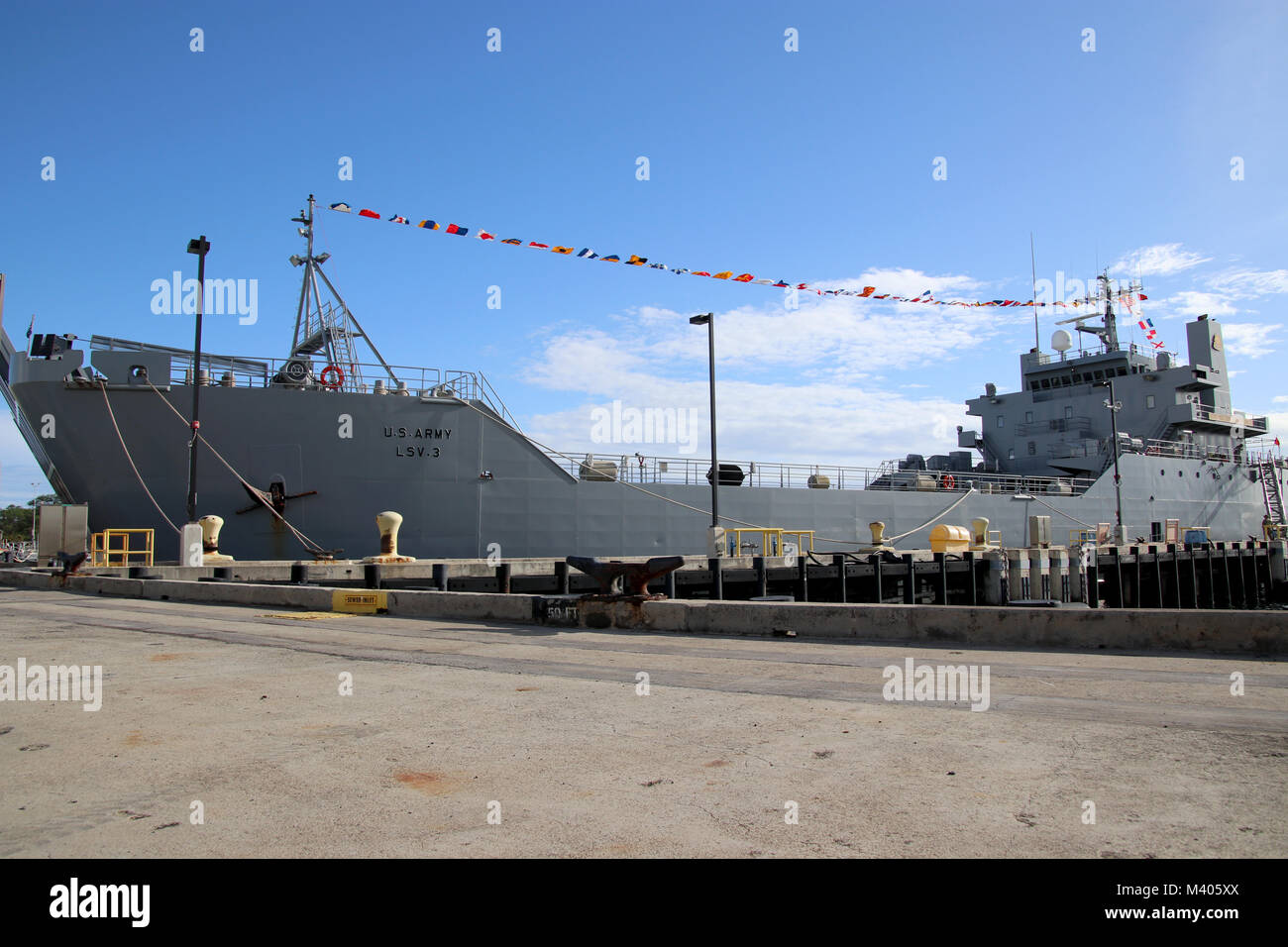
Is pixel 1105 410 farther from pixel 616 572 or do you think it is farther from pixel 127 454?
pixel 127 454

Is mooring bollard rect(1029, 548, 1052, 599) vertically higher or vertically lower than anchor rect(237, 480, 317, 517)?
lower

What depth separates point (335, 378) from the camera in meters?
19.5

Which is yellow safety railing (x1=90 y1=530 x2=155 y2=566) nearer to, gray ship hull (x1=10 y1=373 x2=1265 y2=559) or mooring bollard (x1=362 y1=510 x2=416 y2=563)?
gray ship hull (x1=10 y1=373 x2=1265 y2=559)

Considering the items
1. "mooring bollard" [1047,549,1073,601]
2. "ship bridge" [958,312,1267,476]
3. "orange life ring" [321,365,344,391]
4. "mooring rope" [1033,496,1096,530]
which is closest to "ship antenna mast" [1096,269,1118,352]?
"ship bridge" [958,312,1267,476]

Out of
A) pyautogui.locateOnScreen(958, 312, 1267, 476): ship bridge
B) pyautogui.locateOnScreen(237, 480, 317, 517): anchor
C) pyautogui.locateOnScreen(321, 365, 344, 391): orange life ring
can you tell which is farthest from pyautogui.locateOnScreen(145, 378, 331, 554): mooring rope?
pyautogui.locateOnScreen(958, 312, 1267, 476): ship bridge

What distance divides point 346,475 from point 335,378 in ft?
8.73

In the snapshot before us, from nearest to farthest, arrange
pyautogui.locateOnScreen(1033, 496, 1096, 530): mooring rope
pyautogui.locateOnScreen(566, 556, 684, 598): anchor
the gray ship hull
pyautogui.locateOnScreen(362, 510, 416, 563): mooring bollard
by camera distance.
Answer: pyautogui.locateOnScreen(566, 556, 684, 598): anchor < pyautogui.locateOnScreen(362, 510, 416, 563): mooring bollard < the gray ship hull < pyautogui.locateOnScreen(1033, 496, 1096, 530): mooring rope

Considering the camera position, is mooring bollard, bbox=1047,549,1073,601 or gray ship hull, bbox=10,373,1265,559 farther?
mooring bollard, bbox=1047,549,1073,601

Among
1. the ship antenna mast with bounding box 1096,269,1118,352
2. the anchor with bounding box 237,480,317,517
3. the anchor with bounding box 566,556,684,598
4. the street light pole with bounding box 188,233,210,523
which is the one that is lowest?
the anchor with bounding box 566,556,684,598

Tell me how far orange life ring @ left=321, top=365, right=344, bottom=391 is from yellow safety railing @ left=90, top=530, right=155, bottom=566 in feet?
16.4

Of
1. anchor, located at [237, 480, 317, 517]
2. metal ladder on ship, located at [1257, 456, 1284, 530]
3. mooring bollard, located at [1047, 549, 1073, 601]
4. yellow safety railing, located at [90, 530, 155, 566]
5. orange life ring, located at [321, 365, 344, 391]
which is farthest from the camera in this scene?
metal ladder on ship, located at [1257, 456, 1284, 530]

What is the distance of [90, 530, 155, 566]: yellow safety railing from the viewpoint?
16688mm

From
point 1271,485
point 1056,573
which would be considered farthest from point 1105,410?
point 1056,573
